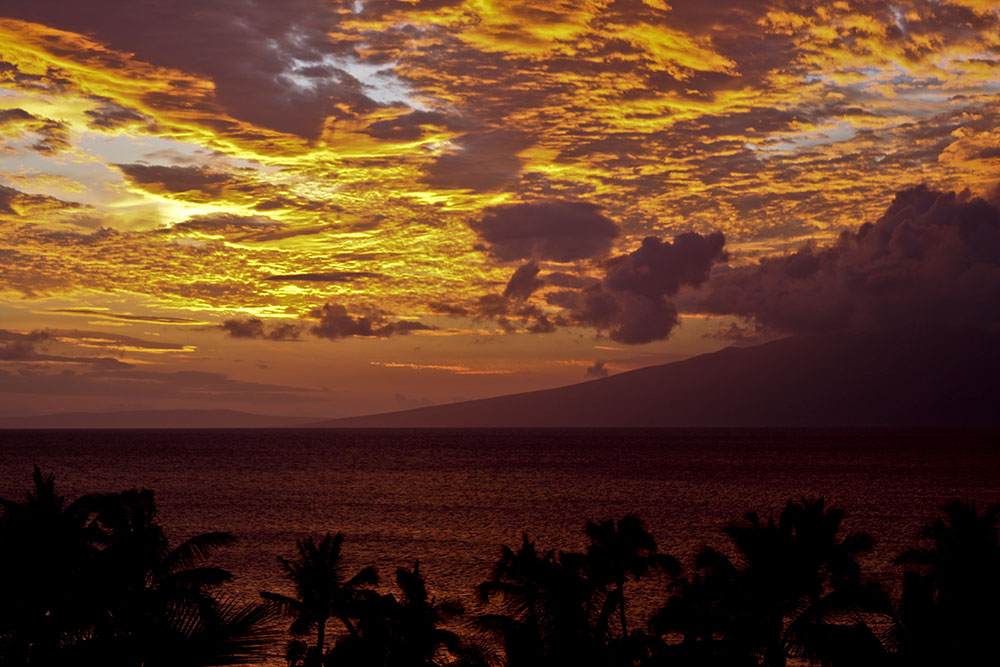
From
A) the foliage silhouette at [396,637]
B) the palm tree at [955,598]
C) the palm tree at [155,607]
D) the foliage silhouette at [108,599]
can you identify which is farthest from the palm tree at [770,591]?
the foliage silhouette at [108,599]

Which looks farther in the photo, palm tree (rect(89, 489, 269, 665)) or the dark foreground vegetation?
the dark foreground vegetation

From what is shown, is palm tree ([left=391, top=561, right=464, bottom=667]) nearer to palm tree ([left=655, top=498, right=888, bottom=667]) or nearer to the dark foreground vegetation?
the dark foreground vegetation

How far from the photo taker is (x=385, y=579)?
263 ft

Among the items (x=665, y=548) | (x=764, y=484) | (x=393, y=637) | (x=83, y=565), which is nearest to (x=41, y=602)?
(x=83, y=565)

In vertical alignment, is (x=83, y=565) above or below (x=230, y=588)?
above

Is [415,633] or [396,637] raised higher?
[415,633]

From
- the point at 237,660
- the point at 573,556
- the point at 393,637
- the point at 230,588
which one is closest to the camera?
the point at 237,660

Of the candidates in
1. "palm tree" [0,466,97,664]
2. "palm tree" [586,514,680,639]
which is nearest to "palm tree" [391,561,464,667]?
"palm tree" [586,514,680,639]

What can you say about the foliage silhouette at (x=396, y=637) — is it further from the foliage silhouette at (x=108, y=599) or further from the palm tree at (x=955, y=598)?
the palm tree at (x=955, y=598)

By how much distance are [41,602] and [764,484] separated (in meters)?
186

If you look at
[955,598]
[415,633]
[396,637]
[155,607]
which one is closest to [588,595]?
[415,633]

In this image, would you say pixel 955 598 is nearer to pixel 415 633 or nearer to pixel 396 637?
pixel 415 633

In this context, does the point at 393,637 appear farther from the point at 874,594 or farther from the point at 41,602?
the point at 874,594

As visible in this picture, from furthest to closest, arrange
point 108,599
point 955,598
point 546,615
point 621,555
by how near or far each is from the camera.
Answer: point 621,555
point 546,615
point 955,598
point 108,599
